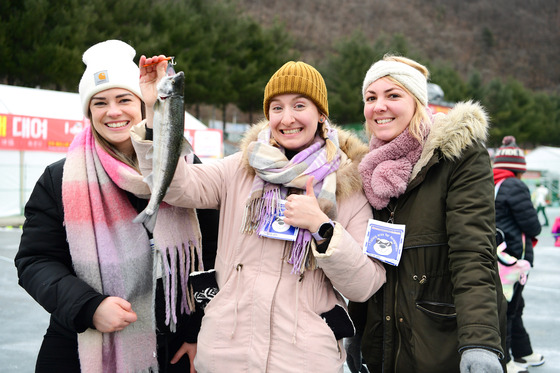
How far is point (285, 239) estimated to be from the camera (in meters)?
2.04

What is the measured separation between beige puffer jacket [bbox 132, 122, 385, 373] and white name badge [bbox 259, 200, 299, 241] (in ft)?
0.16

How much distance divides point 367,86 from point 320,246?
93 cm

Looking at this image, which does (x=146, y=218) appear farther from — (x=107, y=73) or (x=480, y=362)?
(x=480, y=362)

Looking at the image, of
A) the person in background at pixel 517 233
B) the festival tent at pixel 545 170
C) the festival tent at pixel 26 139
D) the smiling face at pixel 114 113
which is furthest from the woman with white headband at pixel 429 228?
the festival tent at pixel 545 170

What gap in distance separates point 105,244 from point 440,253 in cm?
143

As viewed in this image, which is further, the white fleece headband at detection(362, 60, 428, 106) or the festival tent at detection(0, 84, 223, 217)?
the festival tent at detection(0, 84, 223, 217)

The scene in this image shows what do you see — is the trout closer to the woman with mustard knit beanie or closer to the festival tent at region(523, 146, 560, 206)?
the woman with mustard knit beanie

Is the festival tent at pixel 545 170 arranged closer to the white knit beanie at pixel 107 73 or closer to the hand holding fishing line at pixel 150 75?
the white knit beanie at pixel 107 73

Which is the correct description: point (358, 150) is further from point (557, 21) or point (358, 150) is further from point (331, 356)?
point (557, 21)

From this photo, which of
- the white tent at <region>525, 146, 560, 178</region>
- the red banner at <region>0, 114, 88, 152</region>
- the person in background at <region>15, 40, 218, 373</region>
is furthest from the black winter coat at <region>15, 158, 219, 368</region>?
the white tent at <region>525, 146, 560, 178</region>

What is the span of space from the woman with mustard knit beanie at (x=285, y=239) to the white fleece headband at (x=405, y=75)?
0.97ft

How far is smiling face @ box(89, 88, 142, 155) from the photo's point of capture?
2.18m

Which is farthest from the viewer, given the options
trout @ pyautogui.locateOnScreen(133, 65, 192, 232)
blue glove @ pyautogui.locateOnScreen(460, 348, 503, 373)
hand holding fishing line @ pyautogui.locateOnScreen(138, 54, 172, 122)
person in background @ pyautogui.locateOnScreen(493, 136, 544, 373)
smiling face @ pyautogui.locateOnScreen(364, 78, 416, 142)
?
person in background @ pyautogui.locateOnScreen(493, 136, 544, 373)

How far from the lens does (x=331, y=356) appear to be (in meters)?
1.99
